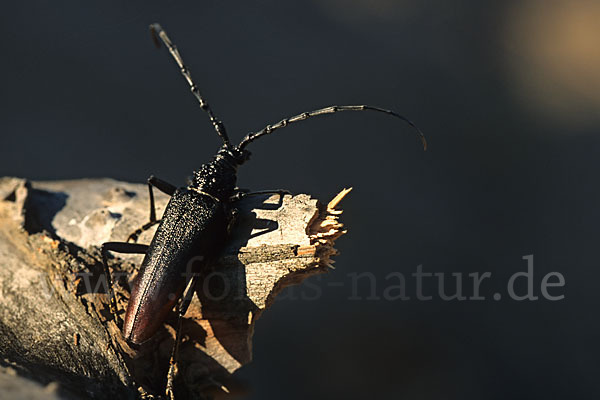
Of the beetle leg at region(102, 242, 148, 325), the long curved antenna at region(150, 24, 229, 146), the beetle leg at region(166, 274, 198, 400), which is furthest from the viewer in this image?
the long curved antenna at region(150, 24, 229, 146)

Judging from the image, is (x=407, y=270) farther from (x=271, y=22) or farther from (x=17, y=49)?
(x=17, y=49)

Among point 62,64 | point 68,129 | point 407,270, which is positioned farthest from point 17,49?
point 407,270

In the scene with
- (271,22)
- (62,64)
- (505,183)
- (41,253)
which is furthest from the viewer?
(271,22)

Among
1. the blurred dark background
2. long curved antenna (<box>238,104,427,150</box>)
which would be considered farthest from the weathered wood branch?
the blurred dark background

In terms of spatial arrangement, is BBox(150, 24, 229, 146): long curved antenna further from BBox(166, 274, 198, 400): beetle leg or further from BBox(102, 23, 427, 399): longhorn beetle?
BBox(166, 274, 198, 400): beetle leg

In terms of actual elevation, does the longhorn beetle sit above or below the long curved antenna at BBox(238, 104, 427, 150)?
below

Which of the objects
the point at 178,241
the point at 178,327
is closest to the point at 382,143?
the point at 178,241

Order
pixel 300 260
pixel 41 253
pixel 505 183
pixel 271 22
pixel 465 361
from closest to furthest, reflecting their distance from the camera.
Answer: pixel 300 260 < pixel 41 253 < pixel 465 361 < pixel 505 183 < pixel 271 22
